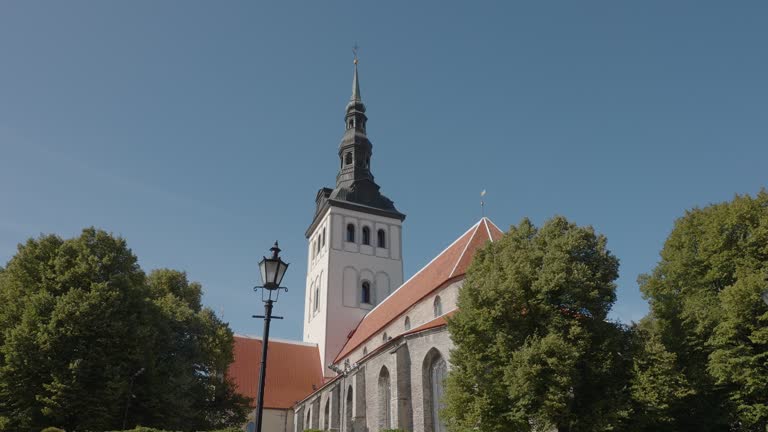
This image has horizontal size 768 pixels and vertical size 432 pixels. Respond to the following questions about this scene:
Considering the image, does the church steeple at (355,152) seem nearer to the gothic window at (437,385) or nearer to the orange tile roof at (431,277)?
the orange tile roof at (431,277)

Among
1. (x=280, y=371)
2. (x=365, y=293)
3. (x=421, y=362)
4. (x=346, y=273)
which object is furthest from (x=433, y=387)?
(x=346, y=273)

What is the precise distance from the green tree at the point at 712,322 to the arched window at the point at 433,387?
824 centimetres

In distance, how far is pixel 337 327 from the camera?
42.8 meters

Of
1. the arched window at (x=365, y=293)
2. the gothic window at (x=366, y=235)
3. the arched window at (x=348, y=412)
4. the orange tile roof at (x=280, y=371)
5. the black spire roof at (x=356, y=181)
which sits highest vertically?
the black spire roof at (x=356, y=181)

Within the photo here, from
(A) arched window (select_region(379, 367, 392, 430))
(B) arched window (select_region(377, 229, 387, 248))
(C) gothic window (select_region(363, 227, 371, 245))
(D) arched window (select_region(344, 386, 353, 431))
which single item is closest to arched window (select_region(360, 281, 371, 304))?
(C) gothic window (select_region(363, 227, 371, 245))

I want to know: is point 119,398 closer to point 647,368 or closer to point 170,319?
point 170,319

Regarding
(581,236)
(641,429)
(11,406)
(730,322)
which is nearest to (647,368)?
(641,429)

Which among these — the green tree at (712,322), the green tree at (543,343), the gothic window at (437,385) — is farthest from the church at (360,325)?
the green tree at (712,322)

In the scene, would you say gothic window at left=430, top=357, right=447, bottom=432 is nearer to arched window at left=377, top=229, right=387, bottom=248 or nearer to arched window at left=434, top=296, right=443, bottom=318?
arched window at left=434, top=296, right=443, bottom=318

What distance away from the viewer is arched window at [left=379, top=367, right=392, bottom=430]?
1061 inches

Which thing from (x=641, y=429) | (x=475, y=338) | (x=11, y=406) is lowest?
(x=641, y=429)

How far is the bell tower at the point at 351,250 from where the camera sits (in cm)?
4319

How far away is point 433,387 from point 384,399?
346 centimetres

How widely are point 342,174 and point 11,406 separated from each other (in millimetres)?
29225
